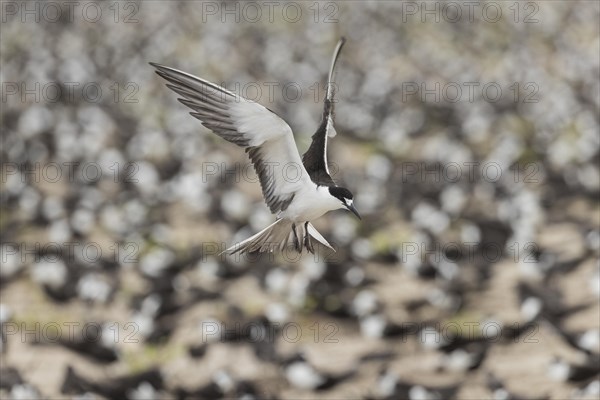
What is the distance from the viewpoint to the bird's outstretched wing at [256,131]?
10.3 feet

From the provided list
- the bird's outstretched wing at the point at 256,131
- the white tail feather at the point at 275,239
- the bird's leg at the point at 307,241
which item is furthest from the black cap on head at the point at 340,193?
the bird's leg at the point at 307,241

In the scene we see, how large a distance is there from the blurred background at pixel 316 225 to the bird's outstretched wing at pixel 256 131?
4.15 meters

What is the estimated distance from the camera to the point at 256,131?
10.8 ft

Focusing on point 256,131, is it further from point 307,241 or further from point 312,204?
point 307,241

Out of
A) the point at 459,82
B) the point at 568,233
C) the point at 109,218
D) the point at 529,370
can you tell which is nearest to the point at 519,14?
the point at 459,82

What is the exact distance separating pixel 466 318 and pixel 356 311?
107 cm

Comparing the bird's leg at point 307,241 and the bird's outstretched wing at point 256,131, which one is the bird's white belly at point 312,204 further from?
the bird's leg at point 307,241

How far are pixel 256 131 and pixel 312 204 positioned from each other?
352 millimetres

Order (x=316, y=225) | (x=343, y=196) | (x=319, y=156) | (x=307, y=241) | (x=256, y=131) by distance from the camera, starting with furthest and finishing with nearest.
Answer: (x=316, y=225), (x=307, y=241), (x=319, y=156), (x=256, y=131), (x=343, y=196)

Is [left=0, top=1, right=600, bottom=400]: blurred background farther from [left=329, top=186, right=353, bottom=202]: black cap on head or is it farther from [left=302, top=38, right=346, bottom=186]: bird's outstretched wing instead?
[left=329, top=186, right=353, bottom=202]: black cap on head

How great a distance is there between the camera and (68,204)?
1084cm

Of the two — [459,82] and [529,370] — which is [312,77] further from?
[529,370]

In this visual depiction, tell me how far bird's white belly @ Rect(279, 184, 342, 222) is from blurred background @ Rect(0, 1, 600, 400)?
13.8 ft

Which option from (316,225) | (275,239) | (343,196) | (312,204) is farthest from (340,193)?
(316,225)
